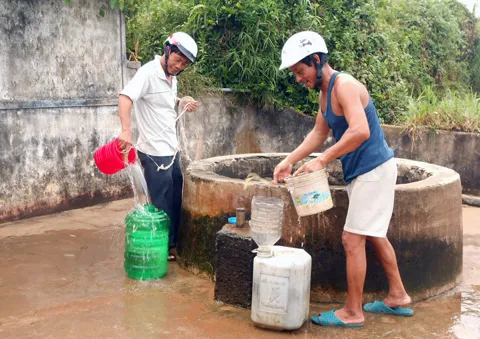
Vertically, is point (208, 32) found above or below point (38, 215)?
above

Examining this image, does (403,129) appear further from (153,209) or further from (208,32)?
(153,209)

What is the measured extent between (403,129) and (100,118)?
4.11 meters

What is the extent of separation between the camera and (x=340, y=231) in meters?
4.21

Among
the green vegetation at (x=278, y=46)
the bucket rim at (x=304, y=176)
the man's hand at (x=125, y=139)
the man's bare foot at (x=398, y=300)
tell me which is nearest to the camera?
the bucket rim at (x=304, y=176)

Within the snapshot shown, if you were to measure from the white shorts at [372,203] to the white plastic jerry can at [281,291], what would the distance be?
42cm

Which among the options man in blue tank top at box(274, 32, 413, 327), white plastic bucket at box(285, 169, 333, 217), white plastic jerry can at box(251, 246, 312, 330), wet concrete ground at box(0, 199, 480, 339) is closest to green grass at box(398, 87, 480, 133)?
wet concrete ground at box(0, 199, 480, 339)

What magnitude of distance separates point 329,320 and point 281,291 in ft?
1.43

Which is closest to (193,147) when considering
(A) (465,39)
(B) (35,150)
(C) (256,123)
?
(C) (256,123)

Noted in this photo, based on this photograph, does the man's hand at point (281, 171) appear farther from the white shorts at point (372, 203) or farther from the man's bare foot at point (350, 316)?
the man's bare foot at point (350, 316)

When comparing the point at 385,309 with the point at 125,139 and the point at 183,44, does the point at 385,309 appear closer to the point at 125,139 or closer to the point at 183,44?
the point at 125,139

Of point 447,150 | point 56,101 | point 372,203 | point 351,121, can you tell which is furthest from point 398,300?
point 447,150

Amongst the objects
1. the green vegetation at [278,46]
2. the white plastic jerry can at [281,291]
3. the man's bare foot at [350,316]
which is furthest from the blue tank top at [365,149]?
the green vegetation at [278,46]

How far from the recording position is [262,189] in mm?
4312

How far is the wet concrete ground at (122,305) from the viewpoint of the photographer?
12.3 feet
